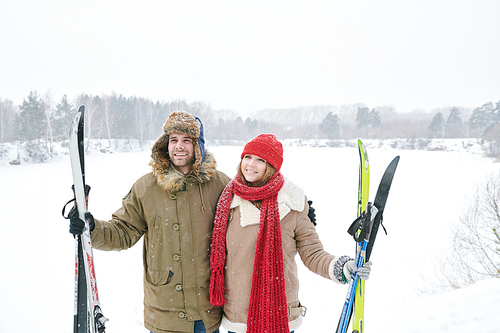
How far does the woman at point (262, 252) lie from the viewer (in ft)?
4.89

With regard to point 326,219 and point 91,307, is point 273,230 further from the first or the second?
point 326,219

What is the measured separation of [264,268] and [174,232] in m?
0.52

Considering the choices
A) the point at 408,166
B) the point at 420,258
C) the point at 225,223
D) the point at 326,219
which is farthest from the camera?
the point at 408,166

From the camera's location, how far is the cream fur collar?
5.06 feet

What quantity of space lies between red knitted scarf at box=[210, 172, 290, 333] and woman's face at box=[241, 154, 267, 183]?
72mm

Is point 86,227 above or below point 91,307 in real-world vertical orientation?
above

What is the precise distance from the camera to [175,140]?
65.0 inches

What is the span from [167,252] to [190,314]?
0.36 metres

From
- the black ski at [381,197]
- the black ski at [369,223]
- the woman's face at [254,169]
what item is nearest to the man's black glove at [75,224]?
the woman's face at [254,169]

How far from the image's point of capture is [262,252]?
151 cm

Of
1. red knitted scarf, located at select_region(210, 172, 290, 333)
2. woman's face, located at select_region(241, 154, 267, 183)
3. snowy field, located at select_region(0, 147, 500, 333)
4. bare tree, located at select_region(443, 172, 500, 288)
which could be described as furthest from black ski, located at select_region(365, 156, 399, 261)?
bare tree, located at select_region(443, 172, 500, 288)

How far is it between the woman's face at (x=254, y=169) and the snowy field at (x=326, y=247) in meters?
3.84

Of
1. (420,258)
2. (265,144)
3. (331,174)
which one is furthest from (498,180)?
(265,144)

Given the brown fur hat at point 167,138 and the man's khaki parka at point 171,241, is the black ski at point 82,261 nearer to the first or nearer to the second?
the man's khaki parka at point 171,241
